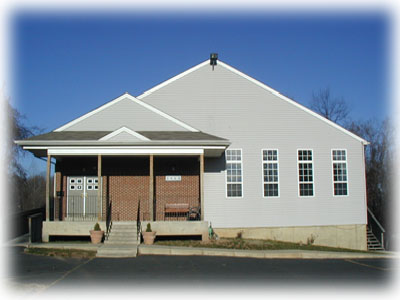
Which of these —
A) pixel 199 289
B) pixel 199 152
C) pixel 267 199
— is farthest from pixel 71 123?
pixel 199 289

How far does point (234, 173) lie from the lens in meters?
20.5

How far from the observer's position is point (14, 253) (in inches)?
588

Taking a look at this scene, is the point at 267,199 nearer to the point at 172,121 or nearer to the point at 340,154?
the point at 340,154

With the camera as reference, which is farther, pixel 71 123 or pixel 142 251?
pixel 71 123

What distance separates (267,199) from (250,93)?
508 centimetres

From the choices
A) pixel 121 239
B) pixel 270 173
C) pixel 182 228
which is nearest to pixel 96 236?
pixel 121 239

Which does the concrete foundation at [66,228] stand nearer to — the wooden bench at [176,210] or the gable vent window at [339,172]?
the wooden bench at [176,210]

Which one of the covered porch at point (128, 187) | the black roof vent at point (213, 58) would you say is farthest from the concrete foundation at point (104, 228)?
the black roof vent at point (213, 58)

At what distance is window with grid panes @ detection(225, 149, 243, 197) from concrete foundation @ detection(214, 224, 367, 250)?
172 cm

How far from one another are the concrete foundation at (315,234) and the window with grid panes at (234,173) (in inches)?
67.9

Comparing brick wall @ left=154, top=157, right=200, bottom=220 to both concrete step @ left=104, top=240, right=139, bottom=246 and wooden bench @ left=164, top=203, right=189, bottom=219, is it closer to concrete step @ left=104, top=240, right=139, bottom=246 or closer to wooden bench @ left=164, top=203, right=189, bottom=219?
wooden bench @ left=164, top=203, right=189, bottom=219

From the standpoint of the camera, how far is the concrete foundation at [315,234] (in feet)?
66.2

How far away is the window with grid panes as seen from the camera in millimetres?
20406

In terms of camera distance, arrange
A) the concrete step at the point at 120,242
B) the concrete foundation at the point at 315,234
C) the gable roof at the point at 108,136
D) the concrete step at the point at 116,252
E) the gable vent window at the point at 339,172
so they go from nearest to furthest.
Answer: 1. the concrete step at the point at 116,252
2. the concrete step at the point at 120,242
3. the gable roof at the point at 108,136
4. the concrete foundation at the point at 315,234
5. the gable vent window at the point at 339,172
